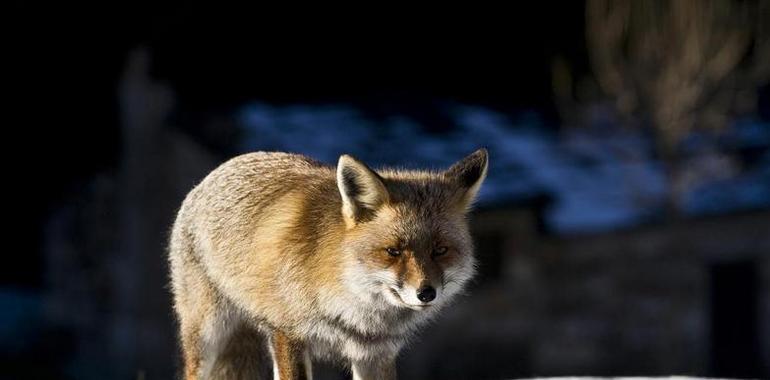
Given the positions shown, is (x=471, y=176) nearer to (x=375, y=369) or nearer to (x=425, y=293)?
(x=425, y=293)

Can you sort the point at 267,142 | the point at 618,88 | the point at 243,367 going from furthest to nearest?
the point at 618,88 → the point at 267,142 → the point at 243,367

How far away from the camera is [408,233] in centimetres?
512

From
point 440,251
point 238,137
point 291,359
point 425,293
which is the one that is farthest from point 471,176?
point 238,137

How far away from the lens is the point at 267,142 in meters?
13.2

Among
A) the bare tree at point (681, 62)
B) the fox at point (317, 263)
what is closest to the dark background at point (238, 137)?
the bare tree at point (681, 62)

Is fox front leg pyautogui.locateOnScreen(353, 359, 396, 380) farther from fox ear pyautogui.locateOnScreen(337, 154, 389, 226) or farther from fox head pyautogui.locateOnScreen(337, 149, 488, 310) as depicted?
fox ear pyautogui.locateOnScreen(337, 154, 389, 226)

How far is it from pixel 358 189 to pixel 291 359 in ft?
2.69

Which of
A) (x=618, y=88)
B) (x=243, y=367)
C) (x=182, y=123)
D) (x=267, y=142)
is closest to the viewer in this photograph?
(x=243, y=367)

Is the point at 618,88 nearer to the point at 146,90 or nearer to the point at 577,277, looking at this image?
the point at 577,277

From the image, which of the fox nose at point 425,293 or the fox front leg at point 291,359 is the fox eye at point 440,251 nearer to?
the fox nose at point 425,293

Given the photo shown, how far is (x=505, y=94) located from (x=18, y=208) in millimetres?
5767

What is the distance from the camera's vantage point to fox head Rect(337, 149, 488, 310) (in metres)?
5.01

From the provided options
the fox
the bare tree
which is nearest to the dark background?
the bare tree

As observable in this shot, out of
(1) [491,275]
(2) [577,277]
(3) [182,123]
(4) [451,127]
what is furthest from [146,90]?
(2) [577,277]
